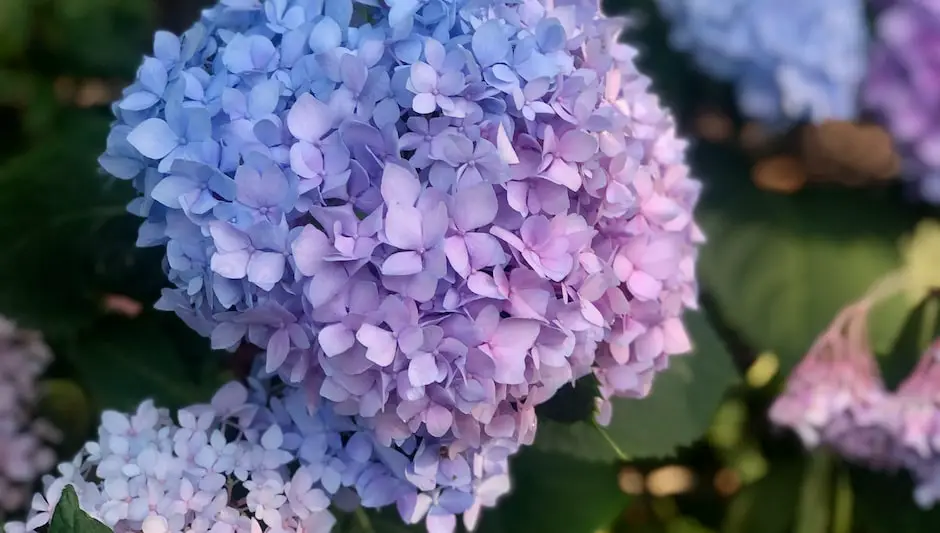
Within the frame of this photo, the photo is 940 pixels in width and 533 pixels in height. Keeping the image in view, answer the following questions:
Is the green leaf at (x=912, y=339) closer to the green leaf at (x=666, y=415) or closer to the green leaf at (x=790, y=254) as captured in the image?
the green leaf at (x=790, y=254)

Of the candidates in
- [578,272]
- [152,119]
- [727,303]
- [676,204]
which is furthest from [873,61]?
[152,119]

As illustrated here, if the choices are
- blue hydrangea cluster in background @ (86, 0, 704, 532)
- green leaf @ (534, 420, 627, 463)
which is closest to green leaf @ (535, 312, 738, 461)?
green leaf @ (534, 420, 627, 463)

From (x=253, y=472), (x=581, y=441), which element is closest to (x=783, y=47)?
(x=581, y=441)

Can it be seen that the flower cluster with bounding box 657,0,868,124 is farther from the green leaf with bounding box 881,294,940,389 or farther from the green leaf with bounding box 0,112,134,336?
the green leaf with bounding box 0,112,134,336

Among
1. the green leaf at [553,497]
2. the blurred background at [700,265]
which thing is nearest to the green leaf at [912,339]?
the blurred background at [700,265]

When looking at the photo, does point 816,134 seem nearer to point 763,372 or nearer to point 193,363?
point 763,372

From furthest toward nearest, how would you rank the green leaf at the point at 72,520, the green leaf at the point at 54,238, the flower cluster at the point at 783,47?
the flower cluster at the point at 783,47, the green leaf at the point at 54,238, the green leaf at the point at 72,520

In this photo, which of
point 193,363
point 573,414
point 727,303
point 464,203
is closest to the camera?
point 464,203

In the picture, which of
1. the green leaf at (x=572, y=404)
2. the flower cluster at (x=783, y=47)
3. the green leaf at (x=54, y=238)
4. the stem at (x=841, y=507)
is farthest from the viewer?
the stem at (x=841, y=507)
